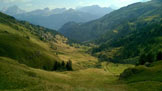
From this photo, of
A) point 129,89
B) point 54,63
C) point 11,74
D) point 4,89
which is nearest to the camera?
point 4,89

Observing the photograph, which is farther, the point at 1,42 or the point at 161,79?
the point at 1,42

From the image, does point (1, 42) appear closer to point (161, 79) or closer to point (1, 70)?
point (1, 70)

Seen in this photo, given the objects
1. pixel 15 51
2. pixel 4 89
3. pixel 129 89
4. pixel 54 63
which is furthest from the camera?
pixel 54 63

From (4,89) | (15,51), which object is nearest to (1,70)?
(4,89)

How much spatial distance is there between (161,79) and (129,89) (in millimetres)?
13833

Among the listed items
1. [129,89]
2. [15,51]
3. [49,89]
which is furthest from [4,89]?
[15,51]

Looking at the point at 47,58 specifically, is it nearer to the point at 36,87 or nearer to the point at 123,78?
the point at 123,78

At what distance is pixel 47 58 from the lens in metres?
170

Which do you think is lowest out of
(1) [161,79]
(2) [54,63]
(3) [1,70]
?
(2) [54,63]

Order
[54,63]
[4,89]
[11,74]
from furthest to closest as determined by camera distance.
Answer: [54,63]
[11,74]
[4,89]

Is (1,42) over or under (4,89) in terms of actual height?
over

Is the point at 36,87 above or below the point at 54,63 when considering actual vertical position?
above

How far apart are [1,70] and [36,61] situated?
9152cm

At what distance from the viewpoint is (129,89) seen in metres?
57.3
